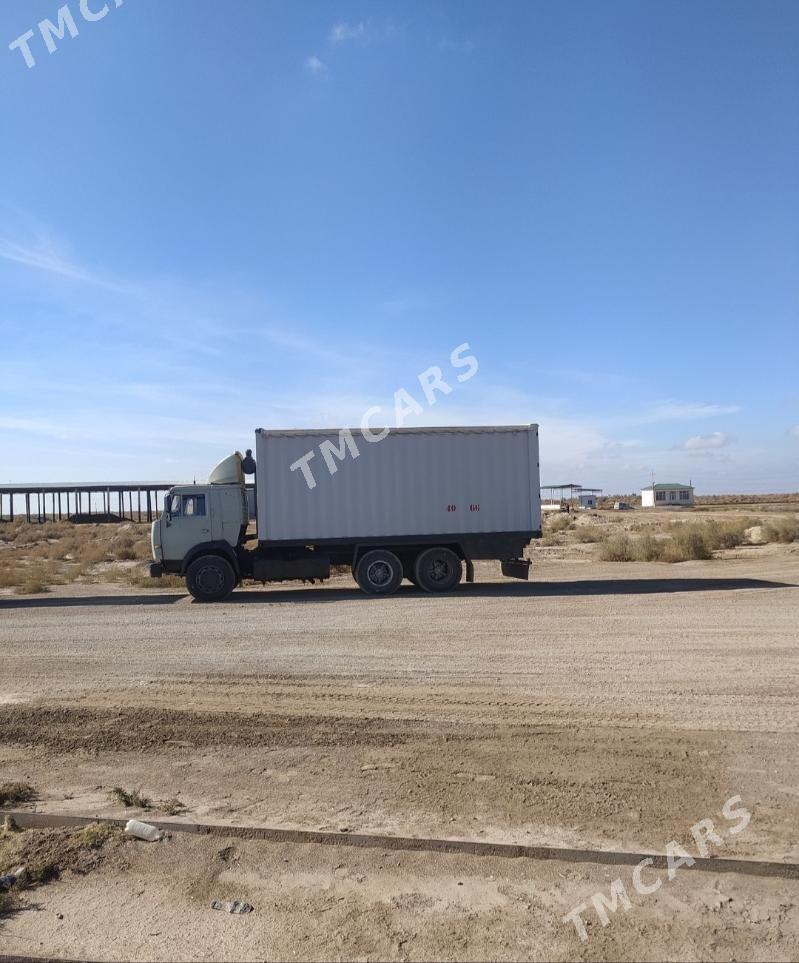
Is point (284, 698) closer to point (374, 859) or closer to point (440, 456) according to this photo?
point (374, 859)

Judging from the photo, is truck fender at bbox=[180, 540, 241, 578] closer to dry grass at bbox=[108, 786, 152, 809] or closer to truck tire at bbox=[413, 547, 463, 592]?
truck tire at bbox=[413, 547, 463, 592]

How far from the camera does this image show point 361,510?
18031mm

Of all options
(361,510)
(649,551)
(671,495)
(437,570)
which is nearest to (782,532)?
(649,551)

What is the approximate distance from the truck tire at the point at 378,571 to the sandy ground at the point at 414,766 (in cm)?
436

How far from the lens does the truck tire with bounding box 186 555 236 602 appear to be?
17719 millimetres

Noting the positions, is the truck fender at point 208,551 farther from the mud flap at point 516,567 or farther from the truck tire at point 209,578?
the mud flap at point 516,567

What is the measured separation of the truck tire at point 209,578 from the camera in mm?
17719

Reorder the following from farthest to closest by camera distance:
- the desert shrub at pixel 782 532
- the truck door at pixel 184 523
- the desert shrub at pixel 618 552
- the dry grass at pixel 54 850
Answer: the desert shrub at pixel 782 532, the desert shrub at pixel 618 552, the truck door at pixel 184 523, the dry grass at pixel 54 850

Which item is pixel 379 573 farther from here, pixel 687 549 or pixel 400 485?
pixel 687 549

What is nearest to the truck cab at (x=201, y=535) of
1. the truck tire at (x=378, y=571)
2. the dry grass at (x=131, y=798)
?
the truck tire at (x=378, y=571)

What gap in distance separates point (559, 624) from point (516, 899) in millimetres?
8884

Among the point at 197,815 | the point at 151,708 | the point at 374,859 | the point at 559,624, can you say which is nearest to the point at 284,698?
the point at 151,708

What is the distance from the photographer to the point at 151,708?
28.0 feet

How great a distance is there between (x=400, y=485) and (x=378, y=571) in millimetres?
2037
